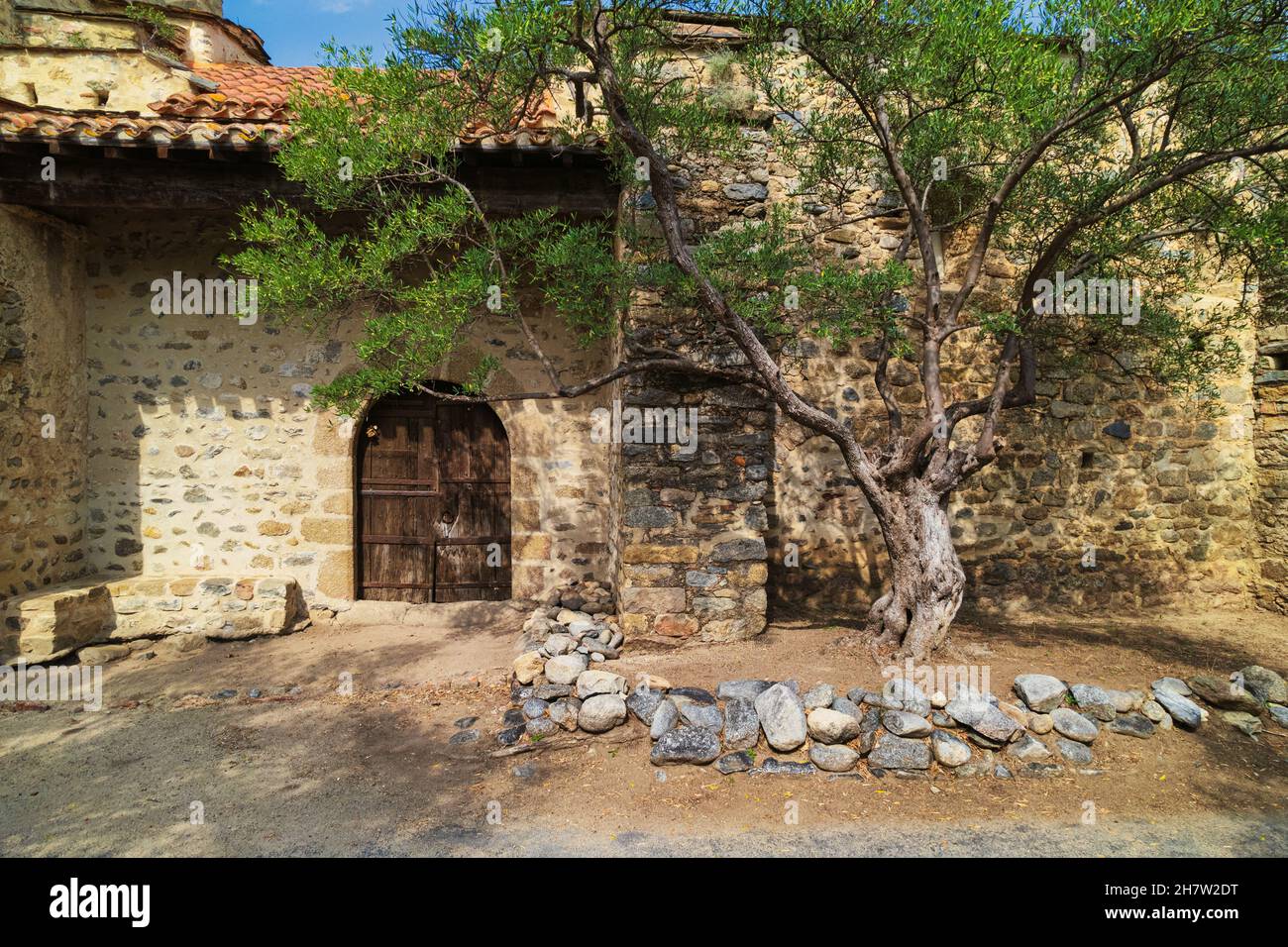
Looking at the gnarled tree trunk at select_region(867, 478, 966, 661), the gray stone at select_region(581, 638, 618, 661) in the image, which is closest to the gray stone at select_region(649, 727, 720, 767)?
the gray stone at select_region(581, 638, 618, 661)

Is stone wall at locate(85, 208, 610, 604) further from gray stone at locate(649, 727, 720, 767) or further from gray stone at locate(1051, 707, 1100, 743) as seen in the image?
gray stone at locate(1051, 707, 1100, 743)

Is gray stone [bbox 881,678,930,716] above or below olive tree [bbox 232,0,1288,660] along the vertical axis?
below

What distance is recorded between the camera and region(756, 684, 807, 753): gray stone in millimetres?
3625

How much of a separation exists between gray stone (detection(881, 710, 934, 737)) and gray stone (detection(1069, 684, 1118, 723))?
95 cm

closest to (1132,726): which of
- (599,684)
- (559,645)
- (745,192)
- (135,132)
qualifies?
(599,684)

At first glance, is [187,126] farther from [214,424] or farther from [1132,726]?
[1132,726]

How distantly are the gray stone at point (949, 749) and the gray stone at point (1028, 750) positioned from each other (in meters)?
0.23

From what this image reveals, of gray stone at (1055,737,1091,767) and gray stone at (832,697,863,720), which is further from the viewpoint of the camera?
gray stone at (832,697,863,720)

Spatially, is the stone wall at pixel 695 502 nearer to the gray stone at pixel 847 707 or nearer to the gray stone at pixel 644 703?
the gray stone at pixel 644 703

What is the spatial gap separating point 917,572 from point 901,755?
1.28 m

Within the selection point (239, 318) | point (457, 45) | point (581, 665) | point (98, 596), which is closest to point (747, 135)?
point (457, 45)

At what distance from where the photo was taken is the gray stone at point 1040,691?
12.5 feet

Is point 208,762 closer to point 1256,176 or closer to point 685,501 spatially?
point 685,501

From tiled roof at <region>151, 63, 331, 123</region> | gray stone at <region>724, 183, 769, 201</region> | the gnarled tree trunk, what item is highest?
tiled roof at <region>151, 63, 331, 123</region>
